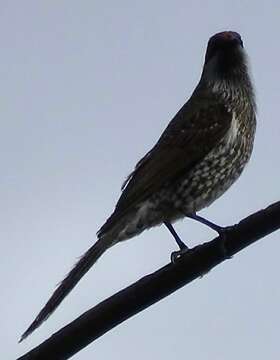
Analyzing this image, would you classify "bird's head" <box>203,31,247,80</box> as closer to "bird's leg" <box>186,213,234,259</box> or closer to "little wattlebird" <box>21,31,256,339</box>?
"little wattlebird" <box>21,31,256,339</box>

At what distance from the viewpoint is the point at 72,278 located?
15.2ft

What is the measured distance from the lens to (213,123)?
6.65m

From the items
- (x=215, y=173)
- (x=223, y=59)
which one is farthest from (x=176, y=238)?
(x=223, y=59)

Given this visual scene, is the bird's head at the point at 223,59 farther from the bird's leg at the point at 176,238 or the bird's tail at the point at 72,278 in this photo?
the bird's tail at the point at 72,278

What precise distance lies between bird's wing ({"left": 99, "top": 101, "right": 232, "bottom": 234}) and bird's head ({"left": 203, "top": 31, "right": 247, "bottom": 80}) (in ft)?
1.15

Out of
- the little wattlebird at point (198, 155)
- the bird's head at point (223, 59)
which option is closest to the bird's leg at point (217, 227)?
the little wattlebird at point (198, 155)

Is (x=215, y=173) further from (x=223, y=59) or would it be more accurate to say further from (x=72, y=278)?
(x=72, y=278)

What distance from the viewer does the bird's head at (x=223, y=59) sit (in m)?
7.02

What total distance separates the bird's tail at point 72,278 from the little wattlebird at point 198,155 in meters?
0.01

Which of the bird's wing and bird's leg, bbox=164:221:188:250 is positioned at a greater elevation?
the bird's wing

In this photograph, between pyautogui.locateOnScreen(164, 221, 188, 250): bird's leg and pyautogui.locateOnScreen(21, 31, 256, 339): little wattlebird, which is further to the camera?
pyautogui.locateOnScreen(164, 221, 188, 250): bird's leg

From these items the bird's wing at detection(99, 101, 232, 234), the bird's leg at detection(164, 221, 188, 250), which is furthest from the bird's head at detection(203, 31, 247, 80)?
the bird's leg at detection(164, 221, 188, 250)

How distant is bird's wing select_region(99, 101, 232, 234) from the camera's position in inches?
235

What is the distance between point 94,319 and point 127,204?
306 centimetres
